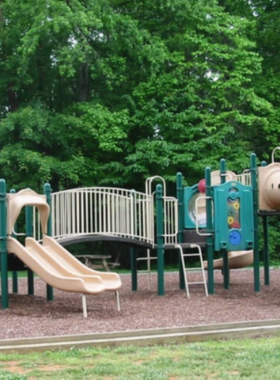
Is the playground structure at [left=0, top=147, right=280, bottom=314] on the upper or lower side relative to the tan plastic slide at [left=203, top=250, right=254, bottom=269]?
upper

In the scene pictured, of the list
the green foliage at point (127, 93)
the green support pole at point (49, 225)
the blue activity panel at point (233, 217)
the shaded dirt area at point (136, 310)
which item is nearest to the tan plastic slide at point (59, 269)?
the shaded dirt area at point (136, 310)

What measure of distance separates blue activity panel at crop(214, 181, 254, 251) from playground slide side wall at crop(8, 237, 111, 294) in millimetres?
3107

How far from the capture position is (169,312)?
10.4 metres

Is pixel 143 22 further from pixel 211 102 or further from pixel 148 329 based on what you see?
pixel 148 329

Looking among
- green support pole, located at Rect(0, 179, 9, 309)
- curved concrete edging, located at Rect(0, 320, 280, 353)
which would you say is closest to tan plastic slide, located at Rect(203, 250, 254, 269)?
green support pole, located at Rect(0, 179, 9, 309)

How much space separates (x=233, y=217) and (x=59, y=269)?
383 cm

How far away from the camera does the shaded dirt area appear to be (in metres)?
8.98

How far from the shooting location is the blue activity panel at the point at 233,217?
1303 centimetres

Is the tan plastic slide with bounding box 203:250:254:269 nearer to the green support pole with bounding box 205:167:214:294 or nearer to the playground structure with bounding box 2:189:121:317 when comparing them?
the green support pole with bounding box 205:167:214:294

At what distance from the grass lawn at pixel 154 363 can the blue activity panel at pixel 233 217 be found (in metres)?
5.61

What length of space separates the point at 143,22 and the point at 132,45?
228 centimetres

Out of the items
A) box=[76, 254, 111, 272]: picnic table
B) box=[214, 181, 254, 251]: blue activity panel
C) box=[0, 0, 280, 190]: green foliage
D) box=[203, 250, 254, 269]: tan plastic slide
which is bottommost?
box=[76, 254, 111, 272]: picnic table

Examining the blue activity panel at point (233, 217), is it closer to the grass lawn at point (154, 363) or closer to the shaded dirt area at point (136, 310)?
the shaded dirt area at point (136, 310)

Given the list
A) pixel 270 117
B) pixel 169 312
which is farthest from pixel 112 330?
pixel 270 117
